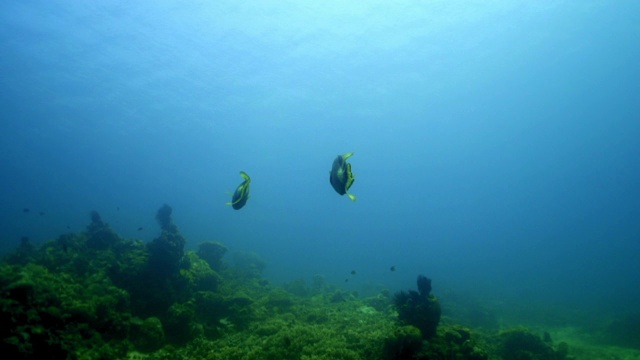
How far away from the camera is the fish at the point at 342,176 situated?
11.1 ft

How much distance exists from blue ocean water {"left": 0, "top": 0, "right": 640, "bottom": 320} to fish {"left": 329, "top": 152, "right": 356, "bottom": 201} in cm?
2489

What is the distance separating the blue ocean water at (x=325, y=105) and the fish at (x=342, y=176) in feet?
81.7

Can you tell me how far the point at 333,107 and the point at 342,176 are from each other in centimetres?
7187

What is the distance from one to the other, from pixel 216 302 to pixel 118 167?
435 ft

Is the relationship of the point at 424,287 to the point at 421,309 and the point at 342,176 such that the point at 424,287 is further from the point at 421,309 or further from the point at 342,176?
the point at 342,176

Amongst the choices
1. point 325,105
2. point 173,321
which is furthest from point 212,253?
point 325,105

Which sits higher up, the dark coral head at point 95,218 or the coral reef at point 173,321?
the dark coral head at point 95,218

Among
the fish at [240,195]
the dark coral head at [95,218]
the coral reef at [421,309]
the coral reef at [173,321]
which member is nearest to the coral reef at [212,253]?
the coral reef at [173,321]

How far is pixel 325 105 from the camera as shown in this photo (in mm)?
72000

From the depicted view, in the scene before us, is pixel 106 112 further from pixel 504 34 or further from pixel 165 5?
pixel 504 34

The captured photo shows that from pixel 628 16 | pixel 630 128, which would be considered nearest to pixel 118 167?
pixel 628 16

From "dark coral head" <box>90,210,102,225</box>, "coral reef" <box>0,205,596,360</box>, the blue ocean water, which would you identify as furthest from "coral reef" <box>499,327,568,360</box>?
the blue ocean water

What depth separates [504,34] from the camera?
5044 cm

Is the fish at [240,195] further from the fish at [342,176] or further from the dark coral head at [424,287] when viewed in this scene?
the dark coral head at [424,287]
